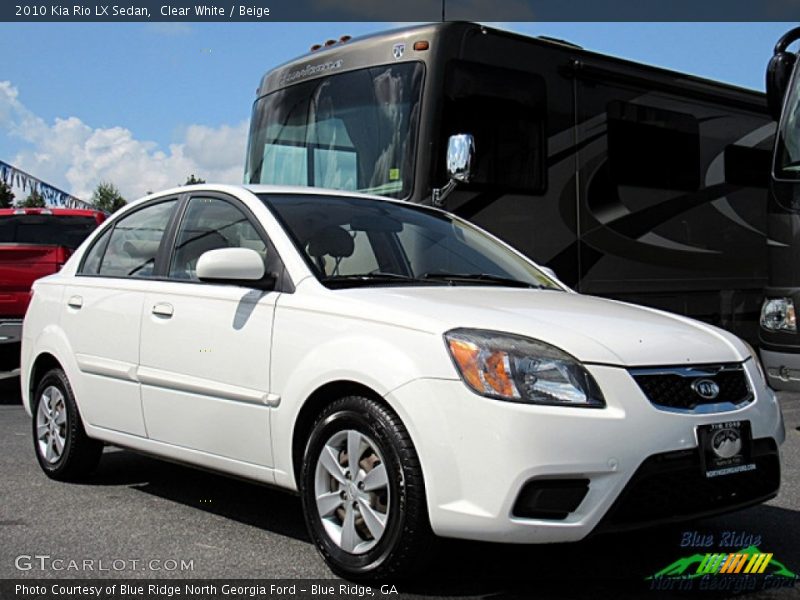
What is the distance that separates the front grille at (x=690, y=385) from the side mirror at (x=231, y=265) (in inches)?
65.5

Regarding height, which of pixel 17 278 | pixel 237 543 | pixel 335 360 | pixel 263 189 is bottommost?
pixel 237 543

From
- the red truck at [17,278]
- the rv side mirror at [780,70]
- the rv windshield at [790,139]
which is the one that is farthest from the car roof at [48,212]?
the rv windshield at [790,139]

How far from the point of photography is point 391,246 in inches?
192

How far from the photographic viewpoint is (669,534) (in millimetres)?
4660

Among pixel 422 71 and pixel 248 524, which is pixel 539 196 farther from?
pixel 248 524

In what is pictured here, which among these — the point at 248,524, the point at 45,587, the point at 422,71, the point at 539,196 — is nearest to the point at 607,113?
the point at 539,196

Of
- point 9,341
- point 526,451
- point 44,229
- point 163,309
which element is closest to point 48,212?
point 44,229

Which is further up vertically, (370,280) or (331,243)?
(331,243)

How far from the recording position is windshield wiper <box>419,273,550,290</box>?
4.69m

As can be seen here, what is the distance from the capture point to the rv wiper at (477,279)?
4.69m

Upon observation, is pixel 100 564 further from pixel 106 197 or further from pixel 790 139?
pixel 106 197

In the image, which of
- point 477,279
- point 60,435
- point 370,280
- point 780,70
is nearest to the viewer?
point 370,280

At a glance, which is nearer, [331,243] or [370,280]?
[370,280]

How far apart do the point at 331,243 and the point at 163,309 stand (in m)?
0.92
